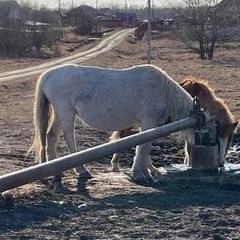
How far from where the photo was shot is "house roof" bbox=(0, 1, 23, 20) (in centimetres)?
6198

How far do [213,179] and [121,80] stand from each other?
6.10 ft

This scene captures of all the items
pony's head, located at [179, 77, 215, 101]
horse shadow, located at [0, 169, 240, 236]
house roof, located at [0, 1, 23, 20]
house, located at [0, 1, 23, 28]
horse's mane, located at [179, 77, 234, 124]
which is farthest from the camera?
house roof, located at [0, 1, 23, 20]

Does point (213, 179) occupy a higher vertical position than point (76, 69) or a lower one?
lower

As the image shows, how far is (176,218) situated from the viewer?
6.82m

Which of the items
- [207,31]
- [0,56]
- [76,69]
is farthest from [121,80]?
[207,31]

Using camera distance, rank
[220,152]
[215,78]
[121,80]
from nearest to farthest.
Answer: [121,80] → [220,152] → [215,78]

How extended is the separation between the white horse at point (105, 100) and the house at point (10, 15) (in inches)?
1912

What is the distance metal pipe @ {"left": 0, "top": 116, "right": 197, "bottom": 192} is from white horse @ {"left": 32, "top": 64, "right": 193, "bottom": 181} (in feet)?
1.59

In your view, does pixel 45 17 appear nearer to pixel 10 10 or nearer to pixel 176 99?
pixel 10 10

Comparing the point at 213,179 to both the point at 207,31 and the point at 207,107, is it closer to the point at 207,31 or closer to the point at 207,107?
the point at 207,107

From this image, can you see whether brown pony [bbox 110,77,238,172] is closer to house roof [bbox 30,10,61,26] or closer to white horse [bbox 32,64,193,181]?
white horse [bbox 32,64,193,181]

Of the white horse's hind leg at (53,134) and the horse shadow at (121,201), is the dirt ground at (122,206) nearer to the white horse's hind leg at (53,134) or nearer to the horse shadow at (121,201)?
the horse shadow at (121,201)

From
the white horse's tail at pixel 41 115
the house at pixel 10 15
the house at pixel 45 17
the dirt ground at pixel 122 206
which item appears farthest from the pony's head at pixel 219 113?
the house at pixel 45 17

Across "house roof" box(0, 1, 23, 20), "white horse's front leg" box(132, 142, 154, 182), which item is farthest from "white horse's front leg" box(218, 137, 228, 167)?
"house roof" box(0, 1, 23, 20)
